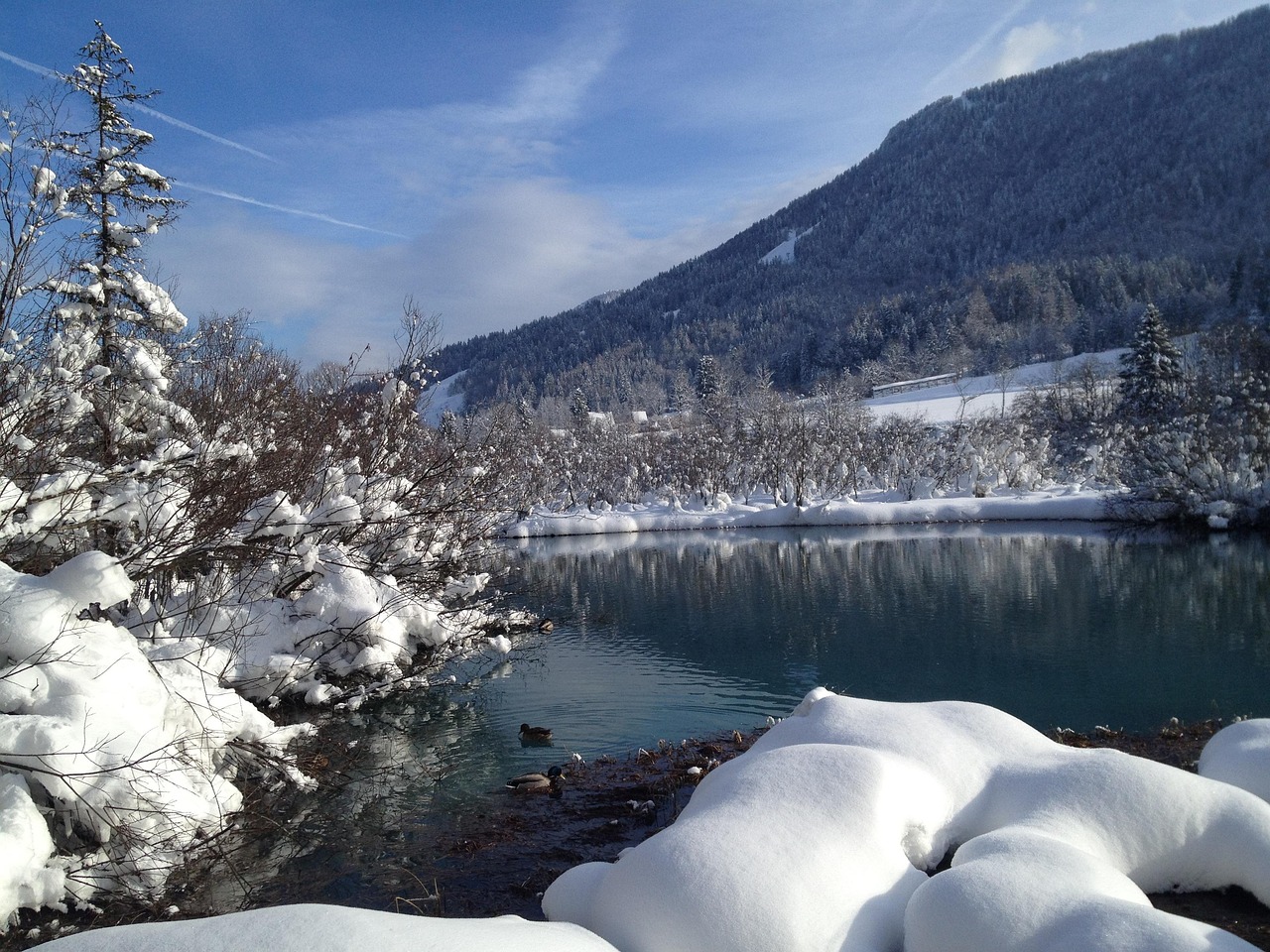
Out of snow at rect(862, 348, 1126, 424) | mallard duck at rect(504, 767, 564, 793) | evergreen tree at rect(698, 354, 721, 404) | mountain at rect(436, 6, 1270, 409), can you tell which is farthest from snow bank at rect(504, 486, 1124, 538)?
mountain at rect(436, 6, 1270, 409)

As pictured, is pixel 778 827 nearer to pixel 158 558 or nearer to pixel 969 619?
pixel 158 558

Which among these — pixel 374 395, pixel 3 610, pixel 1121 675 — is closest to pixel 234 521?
pixel 3 610

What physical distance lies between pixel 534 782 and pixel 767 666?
7229mm

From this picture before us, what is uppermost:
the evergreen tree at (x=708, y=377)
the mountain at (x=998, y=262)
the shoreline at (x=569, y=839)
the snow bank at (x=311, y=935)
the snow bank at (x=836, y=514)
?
the mountain at (x=998, y=262)

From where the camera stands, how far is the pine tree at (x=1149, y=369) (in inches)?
1837

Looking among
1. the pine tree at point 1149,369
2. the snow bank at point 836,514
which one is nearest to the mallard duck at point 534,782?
the snow bank at point 836,514

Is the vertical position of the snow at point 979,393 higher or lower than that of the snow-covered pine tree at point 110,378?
higher

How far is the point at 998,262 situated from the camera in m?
134

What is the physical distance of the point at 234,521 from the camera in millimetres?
10227

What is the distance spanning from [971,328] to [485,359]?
308ft

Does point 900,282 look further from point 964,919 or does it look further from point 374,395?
point 964,919

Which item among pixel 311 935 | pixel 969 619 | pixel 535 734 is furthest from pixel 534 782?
pixel 969 619

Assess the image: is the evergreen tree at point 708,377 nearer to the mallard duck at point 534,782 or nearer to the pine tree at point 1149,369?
the pine tree at point 1149,369

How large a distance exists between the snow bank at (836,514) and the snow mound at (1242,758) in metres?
32.9
